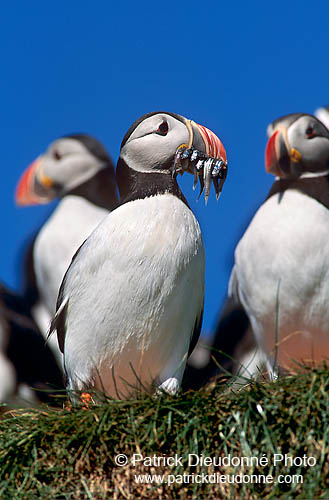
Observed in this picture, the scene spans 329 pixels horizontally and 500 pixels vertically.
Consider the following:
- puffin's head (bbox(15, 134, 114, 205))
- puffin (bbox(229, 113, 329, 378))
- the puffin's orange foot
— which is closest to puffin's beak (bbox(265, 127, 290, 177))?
puffin (bbox(229, 113, 329, 378))

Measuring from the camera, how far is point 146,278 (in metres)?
5.46

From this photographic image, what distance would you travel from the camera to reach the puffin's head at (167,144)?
586 centimetres

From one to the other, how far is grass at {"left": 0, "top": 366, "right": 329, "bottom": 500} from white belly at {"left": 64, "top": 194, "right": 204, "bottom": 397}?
2.27 feet

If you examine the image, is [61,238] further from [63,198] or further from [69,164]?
[69,164]

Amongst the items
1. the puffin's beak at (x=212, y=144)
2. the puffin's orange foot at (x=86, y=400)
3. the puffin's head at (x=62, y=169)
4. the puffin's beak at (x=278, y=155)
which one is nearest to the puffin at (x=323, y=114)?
the puffin's head at (x=62, y=169)

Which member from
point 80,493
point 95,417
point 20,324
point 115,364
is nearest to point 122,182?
point 115,364

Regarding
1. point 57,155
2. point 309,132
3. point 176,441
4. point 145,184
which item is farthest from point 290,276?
point 57,155

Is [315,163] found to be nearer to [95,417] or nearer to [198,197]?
[198,197]

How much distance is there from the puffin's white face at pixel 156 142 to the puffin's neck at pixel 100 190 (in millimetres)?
3674

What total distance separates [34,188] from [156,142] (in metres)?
4.79

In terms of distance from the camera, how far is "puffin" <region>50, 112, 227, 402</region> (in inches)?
216

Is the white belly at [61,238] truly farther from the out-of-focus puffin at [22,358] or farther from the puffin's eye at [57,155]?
the puffin's eye at [57,155]

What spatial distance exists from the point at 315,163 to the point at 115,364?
2.91m

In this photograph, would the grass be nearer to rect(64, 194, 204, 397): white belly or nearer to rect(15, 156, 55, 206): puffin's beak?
rect(64, 194, 204, 397): white belly
